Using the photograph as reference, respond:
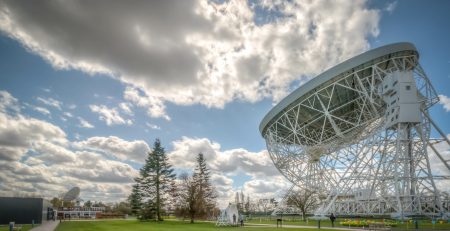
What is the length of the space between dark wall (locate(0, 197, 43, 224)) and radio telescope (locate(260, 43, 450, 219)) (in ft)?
112

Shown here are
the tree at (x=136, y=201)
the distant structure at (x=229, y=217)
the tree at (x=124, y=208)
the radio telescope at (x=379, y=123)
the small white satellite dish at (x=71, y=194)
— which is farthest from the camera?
the tree at (x=124, y=208)

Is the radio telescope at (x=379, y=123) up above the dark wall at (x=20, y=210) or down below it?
above

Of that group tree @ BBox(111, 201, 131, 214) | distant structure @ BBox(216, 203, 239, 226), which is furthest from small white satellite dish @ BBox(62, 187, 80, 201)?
distant structure @ BBox(216, 203, 239, 226)

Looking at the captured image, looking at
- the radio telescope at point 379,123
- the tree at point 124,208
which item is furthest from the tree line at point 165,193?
the tree at point 124,208

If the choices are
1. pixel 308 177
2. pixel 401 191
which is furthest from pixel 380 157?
pixel 308 177

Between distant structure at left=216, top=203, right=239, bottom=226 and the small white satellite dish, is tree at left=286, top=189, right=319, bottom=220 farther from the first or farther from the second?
the small white satellite dish

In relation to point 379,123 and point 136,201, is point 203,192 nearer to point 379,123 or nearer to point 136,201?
point 136,201

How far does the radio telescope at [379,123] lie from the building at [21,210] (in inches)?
1340

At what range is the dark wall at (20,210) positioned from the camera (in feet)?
136

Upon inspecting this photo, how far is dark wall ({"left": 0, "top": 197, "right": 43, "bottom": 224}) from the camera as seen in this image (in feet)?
136

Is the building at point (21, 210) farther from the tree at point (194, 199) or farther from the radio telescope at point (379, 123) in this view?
the radio telescope at point (379, 123)

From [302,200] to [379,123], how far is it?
2297 cm

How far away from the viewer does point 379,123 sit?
2777 cm

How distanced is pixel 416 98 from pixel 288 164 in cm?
1600
